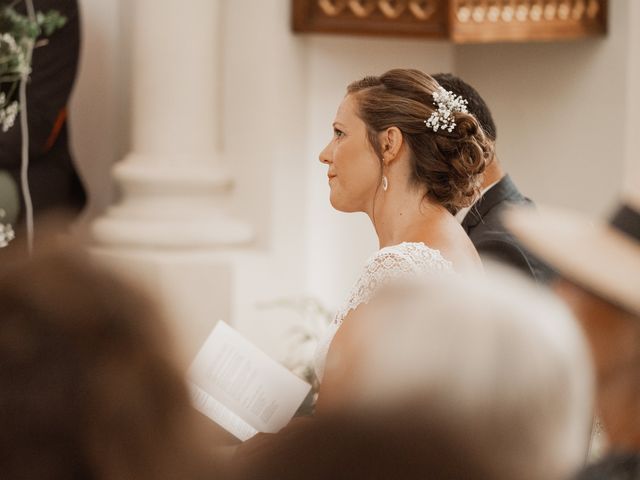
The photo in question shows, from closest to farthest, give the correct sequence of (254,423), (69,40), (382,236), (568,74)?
(254,423) < (382,236) < (69,40) < (568,74)

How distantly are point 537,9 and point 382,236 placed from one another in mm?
3107

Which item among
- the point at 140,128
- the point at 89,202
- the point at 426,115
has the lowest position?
the point at 89,202

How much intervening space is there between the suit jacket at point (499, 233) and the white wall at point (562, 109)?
2.51m

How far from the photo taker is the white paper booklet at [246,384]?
2877mm

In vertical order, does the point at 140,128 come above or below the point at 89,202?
above

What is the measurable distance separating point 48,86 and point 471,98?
278 cm

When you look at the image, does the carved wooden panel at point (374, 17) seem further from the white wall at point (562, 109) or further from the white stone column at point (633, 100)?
the white stone column at point (633, 100)

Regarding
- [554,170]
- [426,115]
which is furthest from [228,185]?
[426,115]

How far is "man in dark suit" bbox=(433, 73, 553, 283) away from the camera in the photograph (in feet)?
11.8

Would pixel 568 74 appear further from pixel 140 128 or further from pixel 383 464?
pixel 383 464

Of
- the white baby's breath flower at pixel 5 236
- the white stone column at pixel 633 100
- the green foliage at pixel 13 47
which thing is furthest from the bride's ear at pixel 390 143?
the white stone column at pixel 633 100

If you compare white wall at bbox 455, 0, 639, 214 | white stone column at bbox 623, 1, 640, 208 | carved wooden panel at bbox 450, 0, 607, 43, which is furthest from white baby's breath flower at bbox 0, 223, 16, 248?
white stone column at bbox 623, 1, 640, 208

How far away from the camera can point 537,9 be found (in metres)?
6.13

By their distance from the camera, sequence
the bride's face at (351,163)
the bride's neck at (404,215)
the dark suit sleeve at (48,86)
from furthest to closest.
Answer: the dark suit sleeve at (48,86) → the bride's face at (351,163) → the bride's neck at (404,215)
